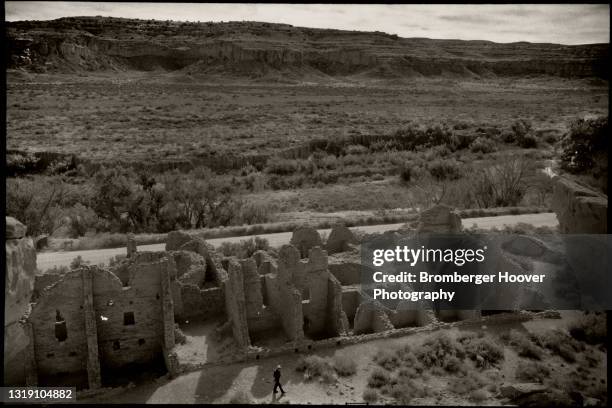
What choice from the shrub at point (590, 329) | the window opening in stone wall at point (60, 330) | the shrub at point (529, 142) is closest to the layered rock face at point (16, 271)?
the window opening in stone wall at point (60, 330)

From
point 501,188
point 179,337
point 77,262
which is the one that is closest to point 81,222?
point 77,262

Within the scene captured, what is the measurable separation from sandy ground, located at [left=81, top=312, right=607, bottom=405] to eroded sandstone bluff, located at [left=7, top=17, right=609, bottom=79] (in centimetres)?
7246

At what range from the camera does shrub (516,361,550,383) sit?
48.2ft

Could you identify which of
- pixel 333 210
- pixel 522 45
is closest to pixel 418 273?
pixel 333 210

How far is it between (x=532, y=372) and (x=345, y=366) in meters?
4.94

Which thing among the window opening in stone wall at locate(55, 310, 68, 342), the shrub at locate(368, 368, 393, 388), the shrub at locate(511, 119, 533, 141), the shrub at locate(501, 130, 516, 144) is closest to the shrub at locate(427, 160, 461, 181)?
the shrub at locate(501, 130, 516, 144)

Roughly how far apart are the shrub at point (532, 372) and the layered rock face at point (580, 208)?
147 inches

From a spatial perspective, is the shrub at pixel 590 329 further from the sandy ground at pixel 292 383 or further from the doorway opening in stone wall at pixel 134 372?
the doorway opening in stone wall at pixel 134 372

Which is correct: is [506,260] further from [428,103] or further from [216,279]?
[428,103]

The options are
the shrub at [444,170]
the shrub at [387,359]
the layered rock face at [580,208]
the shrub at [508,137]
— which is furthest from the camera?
the shrub at [508,137]

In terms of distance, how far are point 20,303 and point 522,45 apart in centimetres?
10623

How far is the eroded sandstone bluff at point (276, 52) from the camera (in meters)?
83.2

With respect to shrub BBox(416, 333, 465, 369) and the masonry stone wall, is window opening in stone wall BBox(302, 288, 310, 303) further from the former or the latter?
shrub BBox(416, 333, 465, 369)

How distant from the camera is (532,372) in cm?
1473
